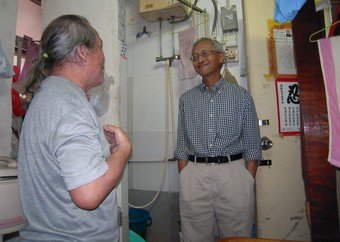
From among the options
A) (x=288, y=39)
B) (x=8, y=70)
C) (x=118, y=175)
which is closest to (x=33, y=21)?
(x=8, y=70)

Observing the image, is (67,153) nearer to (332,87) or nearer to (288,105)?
(332,87)

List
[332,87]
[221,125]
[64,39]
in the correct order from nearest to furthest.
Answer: [64,39] < [332,87] < [221,125]

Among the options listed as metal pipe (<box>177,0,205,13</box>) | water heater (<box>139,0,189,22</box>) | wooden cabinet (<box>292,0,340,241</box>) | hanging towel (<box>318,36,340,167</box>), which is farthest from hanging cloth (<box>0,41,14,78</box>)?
wooden cabinet (<box>292,0,340,241</box>)

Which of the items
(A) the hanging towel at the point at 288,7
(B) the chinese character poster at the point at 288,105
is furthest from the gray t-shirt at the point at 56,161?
(B) the chinese character poster at the point at 288,105

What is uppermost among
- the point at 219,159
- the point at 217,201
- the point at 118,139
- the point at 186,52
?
the point at 186,52

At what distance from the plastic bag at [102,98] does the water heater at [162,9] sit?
39.9 inches

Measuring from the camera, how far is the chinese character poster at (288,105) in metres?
2.01

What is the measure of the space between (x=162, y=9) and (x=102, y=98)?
44.7 inches

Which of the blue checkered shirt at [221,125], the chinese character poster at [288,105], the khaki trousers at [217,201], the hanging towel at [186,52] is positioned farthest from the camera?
the hanging towel at [186,52]

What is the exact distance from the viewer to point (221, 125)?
5.73ft

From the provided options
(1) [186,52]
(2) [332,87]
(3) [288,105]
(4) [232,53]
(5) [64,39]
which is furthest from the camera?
(1) [186,52]

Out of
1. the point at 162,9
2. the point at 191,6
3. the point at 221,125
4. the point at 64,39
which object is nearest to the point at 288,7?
the point at 221,125

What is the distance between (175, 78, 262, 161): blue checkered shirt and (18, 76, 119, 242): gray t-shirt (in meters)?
1.05

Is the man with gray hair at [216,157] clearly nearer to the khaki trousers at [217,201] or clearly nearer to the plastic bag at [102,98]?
the khaki trousers at [217,201]
